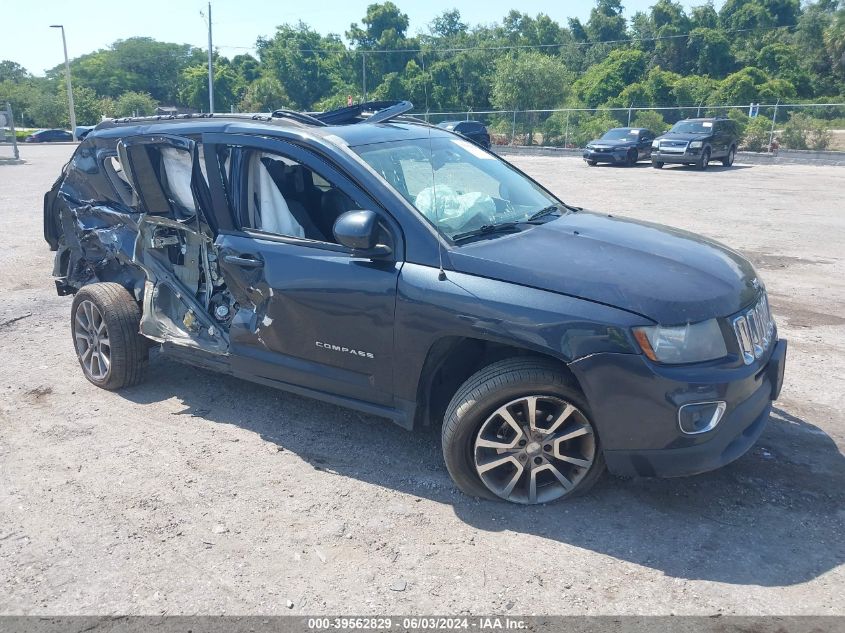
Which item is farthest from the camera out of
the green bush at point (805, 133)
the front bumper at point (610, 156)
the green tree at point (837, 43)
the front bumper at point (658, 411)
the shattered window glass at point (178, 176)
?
the green tree at point (837, 43)

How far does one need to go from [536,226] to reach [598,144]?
79.9 feet

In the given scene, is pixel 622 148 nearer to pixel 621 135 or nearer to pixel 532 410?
pixel 621 135

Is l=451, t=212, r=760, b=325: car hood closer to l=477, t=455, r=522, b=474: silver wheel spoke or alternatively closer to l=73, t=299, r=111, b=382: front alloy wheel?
l=477, t=455, r=522, b=474: silver wheel spoke

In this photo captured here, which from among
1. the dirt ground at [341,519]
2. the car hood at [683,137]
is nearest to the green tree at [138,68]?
the car hood at [683,137]

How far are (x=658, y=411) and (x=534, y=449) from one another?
651 mm

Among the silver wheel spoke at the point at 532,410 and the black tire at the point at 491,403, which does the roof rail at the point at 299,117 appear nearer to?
the black tire at the point at 491,403

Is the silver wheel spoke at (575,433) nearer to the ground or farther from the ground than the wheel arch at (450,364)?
nearer to the ground

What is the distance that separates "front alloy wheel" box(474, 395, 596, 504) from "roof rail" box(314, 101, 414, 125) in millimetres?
2283

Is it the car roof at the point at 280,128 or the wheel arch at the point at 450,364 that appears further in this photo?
the car roof at the point at 280,128

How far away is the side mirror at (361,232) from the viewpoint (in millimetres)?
3598

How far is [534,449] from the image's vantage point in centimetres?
349

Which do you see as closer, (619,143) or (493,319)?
(493,319)

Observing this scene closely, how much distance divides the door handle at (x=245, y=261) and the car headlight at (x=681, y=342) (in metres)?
2.22

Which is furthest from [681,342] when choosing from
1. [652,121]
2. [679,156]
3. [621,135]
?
[652,121]
